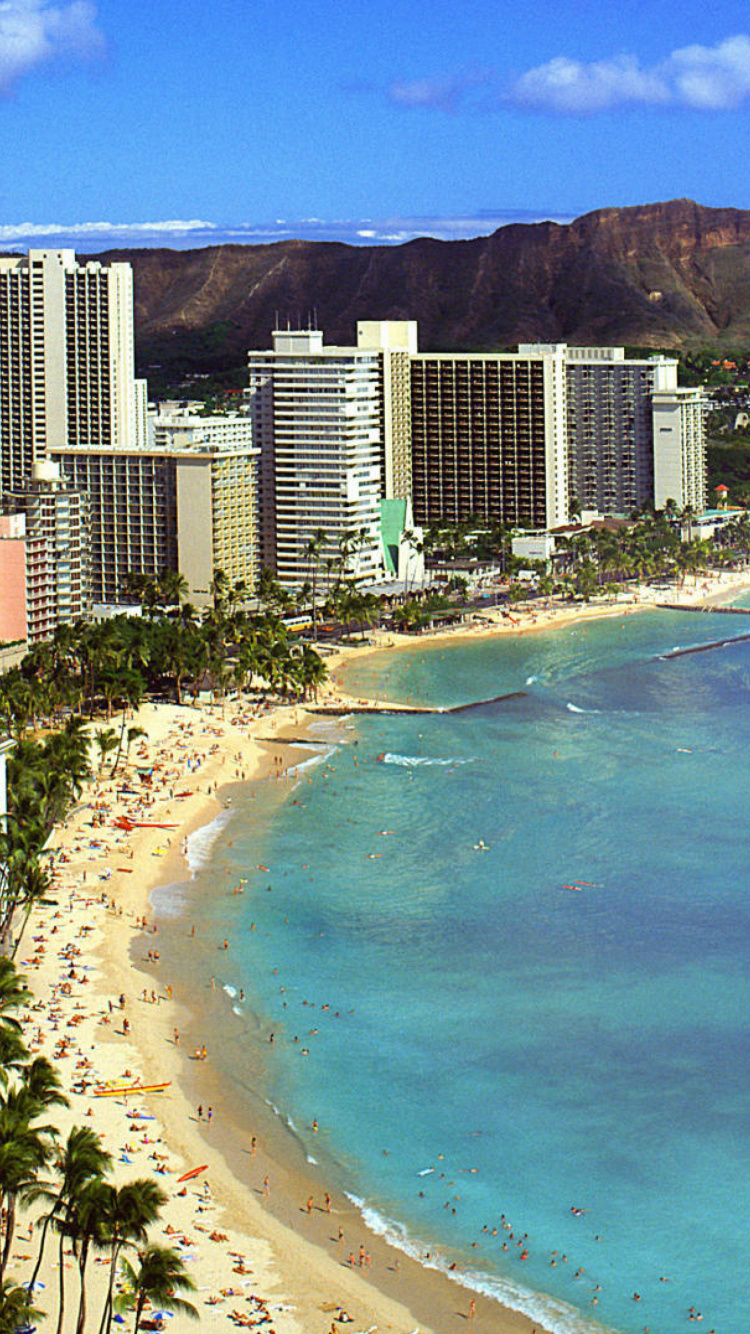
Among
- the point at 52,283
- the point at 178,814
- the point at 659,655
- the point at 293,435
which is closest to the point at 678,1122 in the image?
the point at 178,814

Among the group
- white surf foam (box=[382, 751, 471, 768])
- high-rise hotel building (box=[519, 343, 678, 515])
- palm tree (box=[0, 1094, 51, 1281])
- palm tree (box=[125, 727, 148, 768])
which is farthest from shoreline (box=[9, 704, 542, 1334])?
high-rise hotel building (box=[519, 343, 678, 515])

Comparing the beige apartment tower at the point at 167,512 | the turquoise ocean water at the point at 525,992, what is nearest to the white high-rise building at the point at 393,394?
the beige apartment tower at the point at 167,512

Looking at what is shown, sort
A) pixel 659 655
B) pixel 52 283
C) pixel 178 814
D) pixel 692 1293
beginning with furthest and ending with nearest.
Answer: pixel 52 283, pixel 659 655, pixel 178 814, pixel 692 1293

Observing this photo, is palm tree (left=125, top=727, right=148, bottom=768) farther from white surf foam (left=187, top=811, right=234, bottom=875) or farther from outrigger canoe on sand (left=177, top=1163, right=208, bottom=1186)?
outrigger canoe on sand (left=177, top=1163, right=208, bottom=1186)

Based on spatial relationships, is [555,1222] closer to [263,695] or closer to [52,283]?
[263,695]

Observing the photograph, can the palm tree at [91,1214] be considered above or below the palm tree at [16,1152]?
below

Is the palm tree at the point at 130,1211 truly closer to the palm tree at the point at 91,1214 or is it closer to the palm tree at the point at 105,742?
the palm tree at the point at 91,1214

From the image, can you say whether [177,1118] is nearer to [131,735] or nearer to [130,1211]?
[130,1211]
